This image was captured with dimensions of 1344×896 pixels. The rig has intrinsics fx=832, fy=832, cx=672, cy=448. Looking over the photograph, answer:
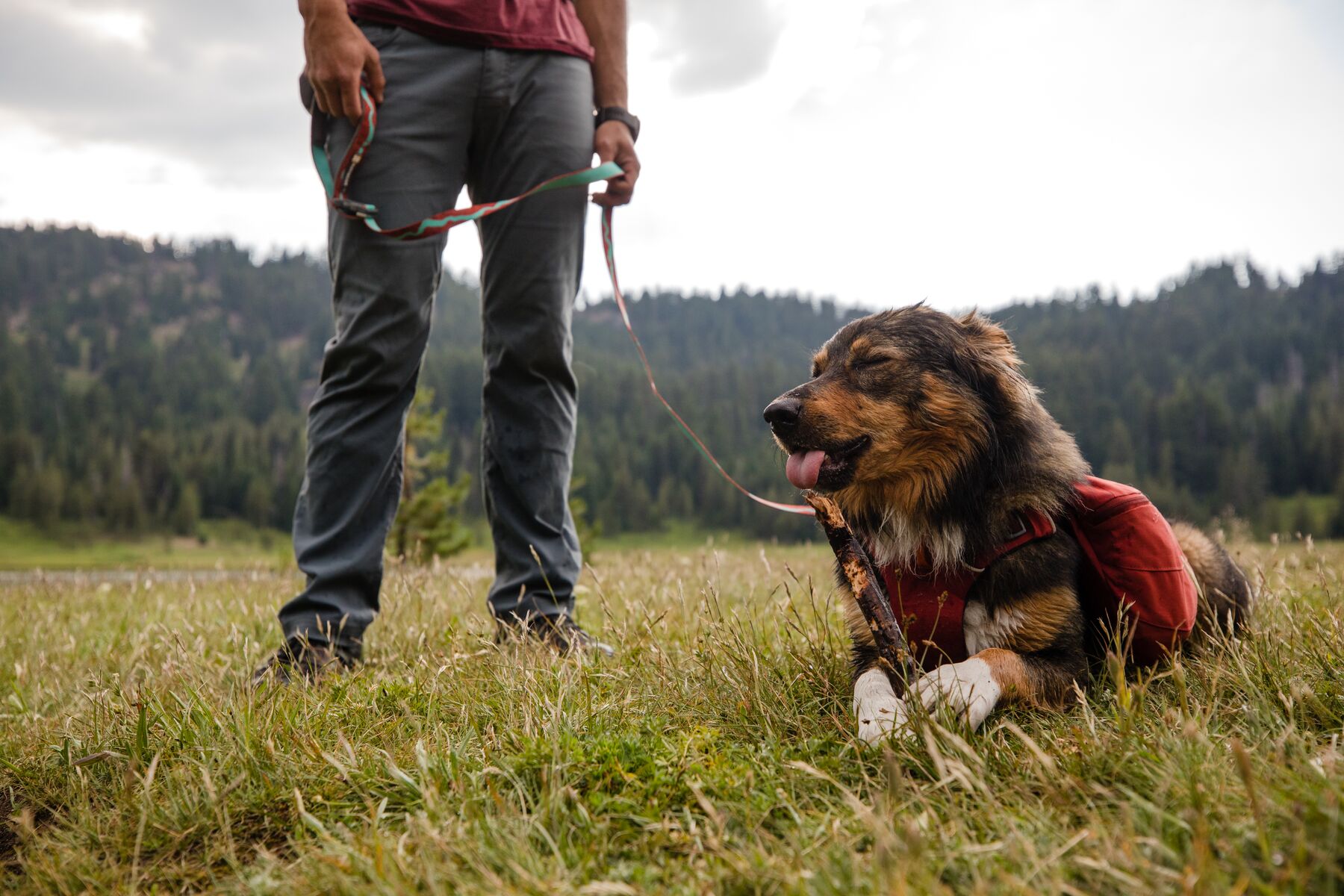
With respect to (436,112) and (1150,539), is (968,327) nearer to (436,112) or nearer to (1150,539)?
(1150,539)

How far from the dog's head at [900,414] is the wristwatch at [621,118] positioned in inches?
66.3

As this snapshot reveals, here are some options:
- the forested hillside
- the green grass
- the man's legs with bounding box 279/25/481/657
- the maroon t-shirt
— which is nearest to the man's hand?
the maroon t-shirt

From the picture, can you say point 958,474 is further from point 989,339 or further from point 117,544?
point 117,544

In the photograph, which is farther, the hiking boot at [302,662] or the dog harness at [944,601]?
the hiking boot at [302,662]

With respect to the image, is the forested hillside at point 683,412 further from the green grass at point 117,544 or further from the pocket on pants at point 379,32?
the pocket on pants at point 379,32

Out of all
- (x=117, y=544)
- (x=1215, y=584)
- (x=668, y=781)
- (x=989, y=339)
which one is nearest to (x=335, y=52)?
(x=989, y=339)

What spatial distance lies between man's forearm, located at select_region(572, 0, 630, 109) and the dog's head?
1.89 m

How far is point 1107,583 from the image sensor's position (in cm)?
278

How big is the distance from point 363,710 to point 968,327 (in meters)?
2.65

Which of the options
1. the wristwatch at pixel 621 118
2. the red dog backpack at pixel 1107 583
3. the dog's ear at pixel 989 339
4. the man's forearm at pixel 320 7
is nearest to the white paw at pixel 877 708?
the red dog backpack at pixel 1107 583

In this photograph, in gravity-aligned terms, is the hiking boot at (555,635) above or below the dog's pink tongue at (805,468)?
below

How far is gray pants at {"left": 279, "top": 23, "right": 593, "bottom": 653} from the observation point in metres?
3.46

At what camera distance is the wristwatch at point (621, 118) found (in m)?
4.04

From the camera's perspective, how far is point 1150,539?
2.71 meters
